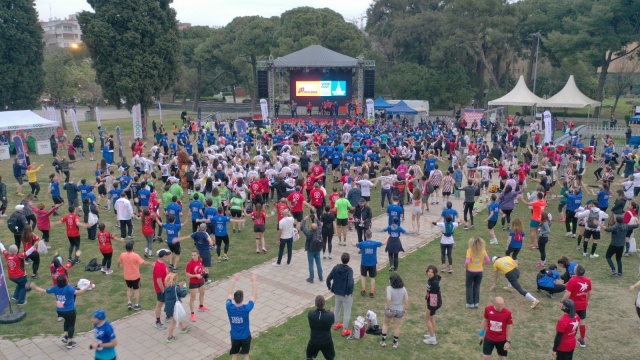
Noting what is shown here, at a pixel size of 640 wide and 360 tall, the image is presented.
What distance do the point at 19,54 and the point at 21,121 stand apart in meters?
10.4

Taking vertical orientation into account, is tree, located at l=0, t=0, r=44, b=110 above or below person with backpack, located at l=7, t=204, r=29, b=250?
above

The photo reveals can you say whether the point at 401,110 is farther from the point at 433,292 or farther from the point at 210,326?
the point at 210,326

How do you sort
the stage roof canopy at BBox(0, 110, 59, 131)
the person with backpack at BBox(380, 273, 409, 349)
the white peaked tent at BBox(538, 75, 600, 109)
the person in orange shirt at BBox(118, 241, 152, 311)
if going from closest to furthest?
the person with backpack at BBox(380, 273, 409, 349), the person in orange shirt at BBox(118, 241, 152, 311), the stage roof canopy at BBox(0, 110, 59, 131), the white peaked tent at BBox(538, 75, 600, 109)

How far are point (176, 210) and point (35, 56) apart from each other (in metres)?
31.1

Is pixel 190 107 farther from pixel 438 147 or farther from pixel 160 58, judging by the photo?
pixel 438 147

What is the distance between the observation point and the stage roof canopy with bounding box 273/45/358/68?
128ft

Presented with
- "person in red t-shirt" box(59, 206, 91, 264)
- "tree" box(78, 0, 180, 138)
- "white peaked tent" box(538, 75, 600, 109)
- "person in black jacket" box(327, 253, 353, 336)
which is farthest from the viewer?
"white peaked tent" box(538, 75, 600, 109)

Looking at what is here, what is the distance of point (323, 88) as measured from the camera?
138 feet

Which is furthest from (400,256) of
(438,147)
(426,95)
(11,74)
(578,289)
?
(426,95)

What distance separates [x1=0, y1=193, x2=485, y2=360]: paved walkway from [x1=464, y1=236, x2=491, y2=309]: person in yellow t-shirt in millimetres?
2650

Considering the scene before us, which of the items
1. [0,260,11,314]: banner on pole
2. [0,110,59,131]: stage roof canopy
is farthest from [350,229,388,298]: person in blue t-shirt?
[0,110,59,131]: stage roof canopy

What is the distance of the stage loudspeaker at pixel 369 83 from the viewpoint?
39.2m

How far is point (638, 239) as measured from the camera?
557 inches

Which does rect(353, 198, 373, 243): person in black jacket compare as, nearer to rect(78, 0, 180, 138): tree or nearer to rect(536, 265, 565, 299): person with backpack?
rect(536, 265, 565, 299): person with backpack
